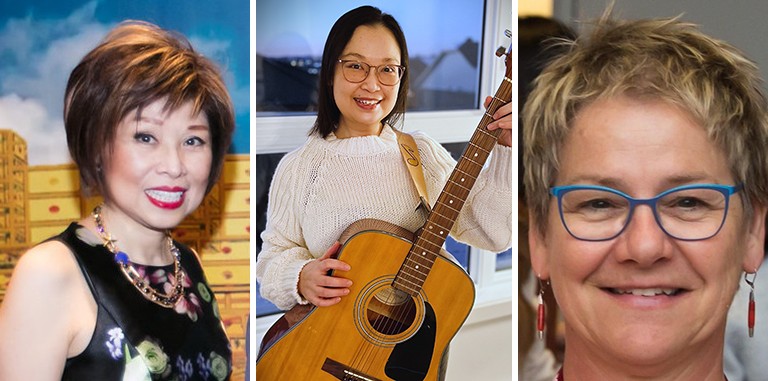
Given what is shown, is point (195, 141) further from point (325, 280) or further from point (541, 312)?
point (541, 312)

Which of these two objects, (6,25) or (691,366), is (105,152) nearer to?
(6,25)

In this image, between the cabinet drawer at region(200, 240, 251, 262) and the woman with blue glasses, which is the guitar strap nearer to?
the woman with blue glasses

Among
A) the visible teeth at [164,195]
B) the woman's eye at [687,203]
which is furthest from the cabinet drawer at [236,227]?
the woman's eye at [687,203]

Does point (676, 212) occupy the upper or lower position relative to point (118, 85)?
lower

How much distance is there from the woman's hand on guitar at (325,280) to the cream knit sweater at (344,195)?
1.0 inches

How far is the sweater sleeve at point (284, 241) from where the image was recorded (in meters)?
2.11

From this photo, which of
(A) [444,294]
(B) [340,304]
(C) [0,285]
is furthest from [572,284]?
(C) [0,285]

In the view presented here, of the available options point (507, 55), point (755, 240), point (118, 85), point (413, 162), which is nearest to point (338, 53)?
point (413, 162)

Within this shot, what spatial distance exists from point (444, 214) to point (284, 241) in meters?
0.42

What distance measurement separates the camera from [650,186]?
6.35 ft

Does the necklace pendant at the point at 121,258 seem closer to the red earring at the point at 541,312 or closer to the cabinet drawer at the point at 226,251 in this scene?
the cabinet drawer at the point at 226,251

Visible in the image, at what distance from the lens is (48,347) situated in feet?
6.34

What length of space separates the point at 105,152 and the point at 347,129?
1.98 feet

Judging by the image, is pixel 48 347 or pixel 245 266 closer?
pixel 48 347
